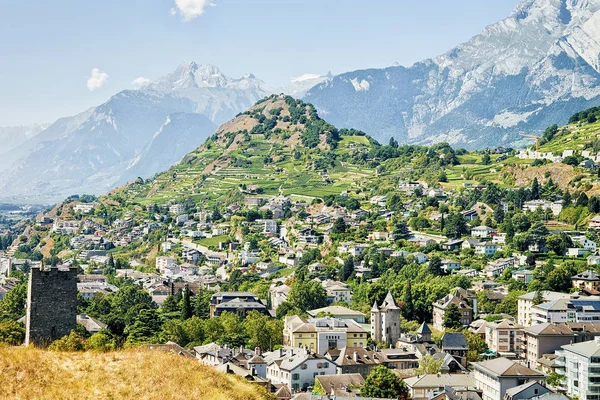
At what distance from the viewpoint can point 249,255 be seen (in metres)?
121

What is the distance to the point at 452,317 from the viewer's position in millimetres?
78688

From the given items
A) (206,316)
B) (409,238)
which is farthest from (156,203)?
(206,316)

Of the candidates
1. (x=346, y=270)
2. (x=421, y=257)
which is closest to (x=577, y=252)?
(x=421, y=257)

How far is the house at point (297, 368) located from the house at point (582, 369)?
15.9m

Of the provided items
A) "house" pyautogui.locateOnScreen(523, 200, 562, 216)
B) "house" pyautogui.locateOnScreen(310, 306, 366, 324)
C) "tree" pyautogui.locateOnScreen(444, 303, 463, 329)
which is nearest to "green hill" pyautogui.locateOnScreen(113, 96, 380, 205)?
"house" pyautogui.locateOnScreen(523, 200, 562, 216)

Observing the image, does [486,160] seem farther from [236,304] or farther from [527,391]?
[527,391]

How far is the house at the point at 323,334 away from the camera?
7150 centimetres

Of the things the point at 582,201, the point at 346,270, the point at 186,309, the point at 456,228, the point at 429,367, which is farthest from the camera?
the point at 456,228

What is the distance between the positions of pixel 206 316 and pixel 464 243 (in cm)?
3408

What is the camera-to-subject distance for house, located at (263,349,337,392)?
60.3 meters

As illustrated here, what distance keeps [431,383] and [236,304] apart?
3173cm

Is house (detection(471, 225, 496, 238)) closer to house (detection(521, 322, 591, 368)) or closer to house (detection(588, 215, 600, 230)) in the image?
house (detection(588, 215, 600, 230))

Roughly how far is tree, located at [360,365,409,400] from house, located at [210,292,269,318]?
29010 mm

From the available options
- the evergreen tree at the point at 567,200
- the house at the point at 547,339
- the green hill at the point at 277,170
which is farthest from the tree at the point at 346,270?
the green hill at the point at 277,170
